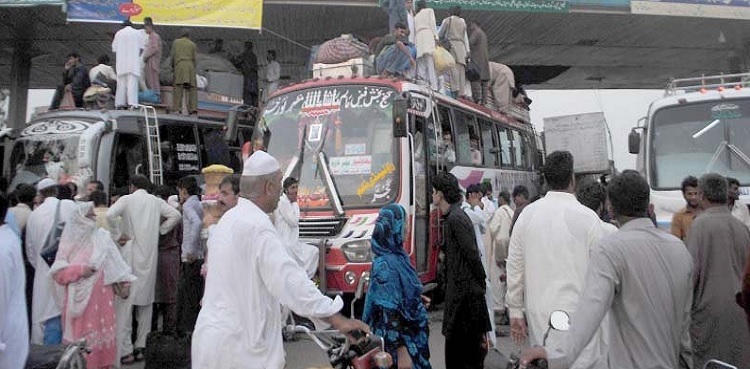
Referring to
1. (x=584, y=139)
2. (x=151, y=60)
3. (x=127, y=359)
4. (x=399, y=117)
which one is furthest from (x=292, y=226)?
(x=584, y=139)

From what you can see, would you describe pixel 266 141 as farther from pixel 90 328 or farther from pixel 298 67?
pixel 298 67

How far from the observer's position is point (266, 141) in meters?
9.63

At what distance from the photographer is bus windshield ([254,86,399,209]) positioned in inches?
351

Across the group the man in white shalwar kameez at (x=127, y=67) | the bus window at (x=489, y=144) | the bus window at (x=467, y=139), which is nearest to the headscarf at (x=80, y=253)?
the bus window at (x=467, y=139)

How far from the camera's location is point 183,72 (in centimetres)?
1291

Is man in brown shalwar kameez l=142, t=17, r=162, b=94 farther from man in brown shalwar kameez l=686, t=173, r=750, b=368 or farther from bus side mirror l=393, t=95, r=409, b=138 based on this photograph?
man in brown shalwar kameez l=686, t=173, r=750, b=368

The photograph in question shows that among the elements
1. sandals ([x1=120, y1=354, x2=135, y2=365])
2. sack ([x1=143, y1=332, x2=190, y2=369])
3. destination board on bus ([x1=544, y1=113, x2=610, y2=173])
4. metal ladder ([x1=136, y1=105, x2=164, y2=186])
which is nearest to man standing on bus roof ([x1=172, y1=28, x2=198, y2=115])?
→ metal ladder ([x1=136, y1=105, x2=164, y2=186])

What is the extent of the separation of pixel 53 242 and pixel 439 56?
7478 millimetres

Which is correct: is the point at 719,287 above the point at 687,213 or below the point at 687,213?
below

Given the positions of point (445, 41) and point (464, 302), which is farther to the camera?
point (445, 41)

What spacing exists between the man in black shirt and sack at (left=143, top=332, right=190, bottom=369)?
2523mm

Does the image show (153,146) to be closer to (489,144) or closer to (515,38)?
(489,144)

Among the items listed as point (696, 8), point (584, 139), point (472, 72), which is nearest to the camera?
point (472, 72)

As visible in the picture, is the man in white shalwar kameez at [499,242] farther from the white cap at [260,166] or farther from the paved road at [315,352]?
the white cap at [260,166]
